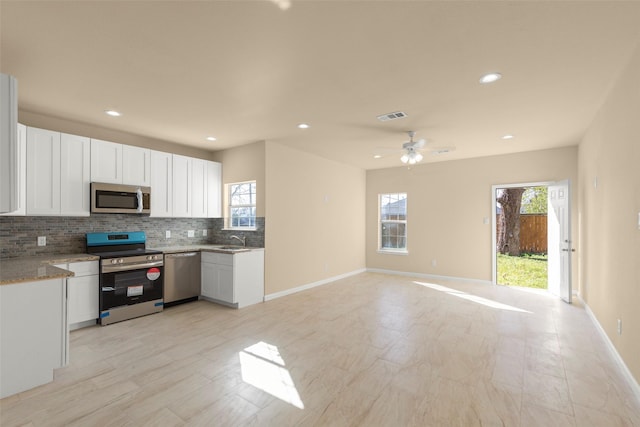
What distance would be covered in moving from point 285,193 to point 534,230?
7743 millimetres

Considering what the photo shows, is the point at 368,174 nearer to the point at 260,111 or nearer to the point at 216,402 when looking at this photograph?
the point at 260,111

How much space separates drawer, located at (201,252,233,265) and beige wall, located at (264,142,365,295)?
2.11 feet

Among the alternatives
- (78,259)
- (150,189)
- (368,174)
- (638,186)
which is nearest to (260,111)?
(150,189)

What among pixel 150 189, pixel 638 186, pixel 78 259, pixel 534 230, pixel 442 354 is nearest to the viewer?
pixel 638 186

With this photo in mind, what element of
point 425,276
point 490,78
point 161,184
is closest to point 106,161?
point 161,184

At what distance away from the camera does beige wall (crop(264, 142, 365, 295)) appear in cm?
502

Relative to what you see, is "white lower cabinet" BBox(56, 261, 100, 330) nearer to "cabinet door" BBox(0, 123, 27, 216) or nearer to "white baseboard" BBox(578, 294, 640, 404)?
"cabinet door" BBox(0, 123, 27, 216)

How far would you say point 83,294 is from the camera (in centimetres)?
361

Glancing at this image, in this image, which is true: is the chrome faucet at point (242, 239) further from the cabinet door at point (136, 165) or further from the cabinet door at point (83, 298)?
the cabinet door at point (83, 298)

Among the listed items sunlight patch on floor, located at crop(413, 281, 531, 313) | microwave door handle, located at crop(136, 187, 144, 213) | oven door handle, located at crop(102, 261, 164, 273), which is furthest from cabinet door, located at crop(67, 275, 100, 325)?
sunlight patch on floor, located at crop(413, 281, 531, 313)

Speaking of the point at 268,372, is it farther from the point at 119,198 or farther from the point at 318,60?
the point at 119,198

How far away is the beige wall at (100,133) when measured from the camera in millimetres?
3689

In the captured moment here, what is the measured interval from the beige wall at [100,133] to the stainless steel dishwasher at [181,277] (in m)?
1.84

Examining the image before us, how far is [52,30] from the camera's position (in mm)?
2059
